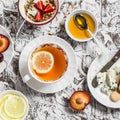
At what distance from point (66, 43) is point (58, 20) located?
7cm

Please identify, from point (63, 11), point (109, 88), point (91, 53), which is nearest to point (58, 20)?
point (63, 11)

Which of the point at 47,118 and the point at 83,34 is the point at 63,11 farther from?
the point at 47,118

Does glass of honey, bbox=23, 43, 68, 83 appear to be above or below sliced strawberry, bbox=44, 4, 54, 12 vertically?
below

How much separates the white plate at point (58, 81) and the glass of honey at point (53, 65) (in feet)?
0.05

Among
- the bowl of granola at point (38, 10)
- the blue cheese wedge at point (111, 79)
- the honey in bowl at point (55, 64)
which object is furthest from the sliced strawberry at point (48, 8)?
the blue cheese wedge at point (111, 79)

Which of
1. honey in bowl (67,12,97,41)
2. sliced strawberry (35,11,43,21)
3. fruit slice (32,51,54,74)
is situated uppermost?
sliced strawberry (35,11,43,21)

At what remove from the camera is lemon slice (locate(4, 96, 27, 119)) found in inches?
62.7

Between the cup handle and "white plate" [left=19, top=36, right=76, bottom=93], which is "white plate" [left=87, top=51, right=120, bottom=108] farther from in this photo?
the cup handle

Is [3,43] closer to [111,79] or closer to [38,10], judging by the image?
[38,10]

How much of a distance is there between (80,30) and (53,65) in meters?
0.12

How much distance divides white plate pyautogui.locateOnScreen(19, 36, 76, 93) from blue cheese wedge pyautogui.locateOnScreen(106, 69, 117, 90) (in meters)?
0.10

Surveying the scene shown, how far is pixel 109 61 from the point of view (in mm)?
1625

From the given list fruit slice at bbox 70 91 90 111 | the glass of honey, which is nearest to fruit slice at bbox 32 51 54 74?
the glass of honey

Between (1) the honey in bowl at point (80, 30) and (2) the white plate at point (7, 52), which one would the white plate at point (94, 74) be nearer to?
(1) the honey in bowl at point (80, 30)
